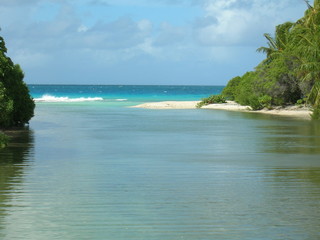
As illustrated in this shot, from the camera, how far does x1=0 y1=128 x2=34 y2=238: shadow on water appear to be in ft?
35.3

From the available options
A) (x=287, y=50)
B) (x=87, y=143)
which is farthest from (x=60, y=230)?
(x=287, y=50)

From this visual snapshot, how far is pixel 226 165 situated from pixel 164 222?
6.64 meters

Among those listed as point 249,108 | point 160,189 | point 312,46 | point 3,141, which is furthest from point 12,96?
point 249,108

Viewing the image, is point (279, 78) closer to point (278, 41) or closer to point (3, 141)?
point (278, 41)

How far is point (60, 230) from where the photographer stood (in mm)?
8352

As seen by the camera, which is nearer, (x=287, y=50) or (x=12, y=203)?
(x=12, y=203)

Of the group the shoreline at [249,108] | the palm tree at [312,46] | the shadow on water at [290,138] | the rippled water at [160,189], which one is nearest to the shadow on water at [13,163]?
the rippled water at [160,189]

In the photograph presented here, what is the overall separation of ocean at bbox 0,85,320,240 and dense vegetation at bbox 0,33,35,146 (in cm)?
157

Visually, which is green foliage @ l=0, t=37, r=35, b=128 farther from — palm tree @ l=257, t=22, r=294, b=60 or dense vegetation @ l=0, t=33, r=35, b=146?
palm tree @ l=257, t=22, r=294, b=60

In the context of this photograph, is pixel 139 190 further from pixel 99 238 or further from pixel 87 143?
pixel 87 143

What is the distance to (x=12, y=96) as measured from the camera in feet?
83.7

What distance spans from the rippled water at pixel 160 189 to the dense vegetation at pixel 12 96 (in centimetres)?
157

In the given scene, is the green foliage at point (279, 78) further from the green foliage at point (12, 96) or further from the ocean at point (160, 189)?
the ocean at point (160, 189)

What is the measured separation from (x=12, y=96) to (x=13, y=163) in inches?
419
